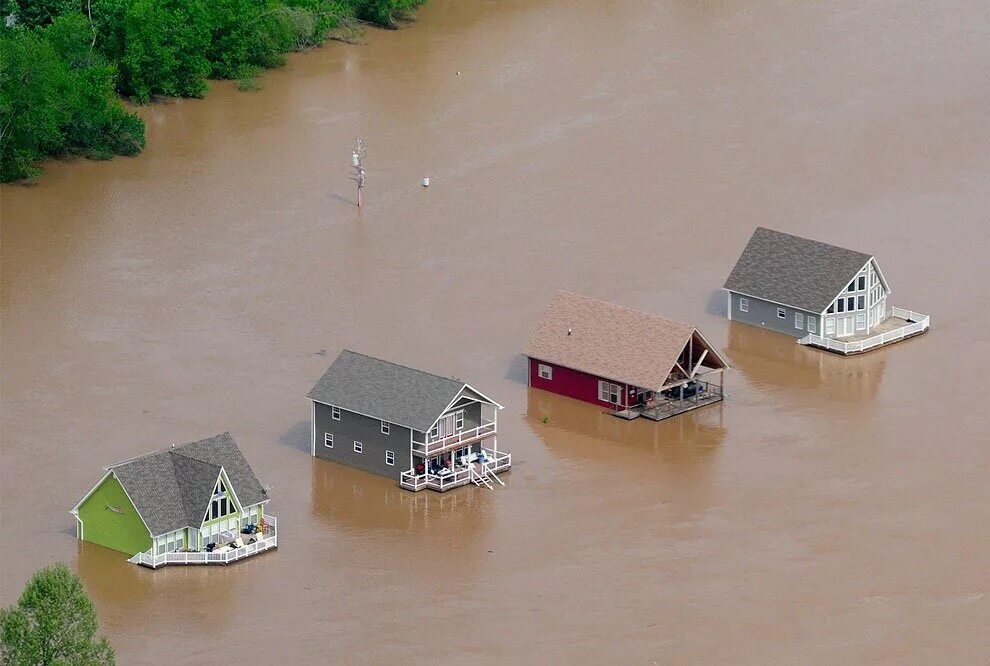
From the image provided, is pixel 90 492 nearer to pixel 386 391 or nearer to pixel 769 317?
pixel 386 391

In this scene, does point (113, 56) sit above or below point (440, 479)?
above

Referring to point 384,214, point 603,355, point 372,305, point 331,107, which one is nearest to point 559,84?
point 331,107

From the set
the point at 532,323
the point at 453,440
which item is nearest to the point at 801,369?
the point at 532,323

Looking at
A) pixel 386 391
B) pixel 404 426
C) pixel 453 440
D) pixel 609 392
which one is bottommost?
pixel 453 440

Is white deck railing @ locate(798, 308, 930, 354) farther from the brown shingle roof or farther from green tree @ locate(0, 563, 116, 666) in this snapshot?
green tree @ locate(0, 563, 116, 666)

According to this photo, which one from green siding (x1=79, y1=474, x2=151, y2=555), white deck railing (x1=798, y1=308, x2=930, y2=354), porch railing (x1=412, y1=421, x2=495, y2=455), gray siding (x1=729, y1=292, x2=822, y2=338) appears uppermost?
gray siding (x1=729, y1=292, x2=822, y2=338)

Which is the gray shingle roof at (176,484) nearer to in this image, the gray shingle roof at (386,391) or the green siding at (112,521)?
the green siding at (112,521)

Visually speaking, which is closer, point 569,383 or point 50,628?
point 50,628

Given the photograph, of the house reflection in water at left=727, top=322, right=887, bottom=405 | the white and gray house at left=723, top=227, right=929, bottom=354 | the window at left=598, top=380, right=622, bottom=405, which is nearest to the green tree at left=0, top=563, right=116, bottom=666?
the window at left=598, top=380, right=622, bottom=405
